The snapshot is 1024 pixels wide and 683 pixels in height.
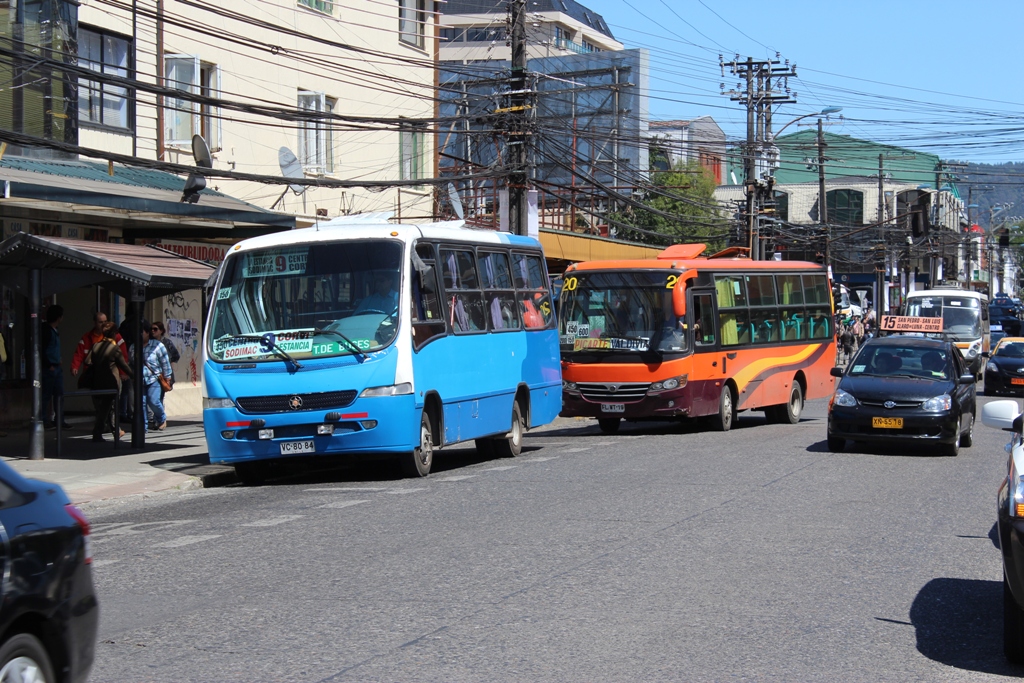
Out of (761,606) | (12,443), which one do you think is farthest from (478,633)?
(12,443)

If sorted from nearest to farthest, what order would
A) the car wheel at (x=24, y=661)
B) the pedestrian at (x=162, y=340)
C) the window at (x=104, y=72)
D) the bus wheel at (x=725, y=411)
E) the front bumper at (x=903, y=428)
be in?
1. the car wheel at (x=24, y=661)
2. the front bumper at (x=903, y=428)
3. the pedestrian at (x=162, y=340)
4. the bus wheel at (x=725, y=411)
5. the window at (x=104, y=72)

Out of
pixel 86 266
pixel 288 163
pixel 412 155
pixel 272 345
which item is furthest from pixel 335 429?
pixel 412 155

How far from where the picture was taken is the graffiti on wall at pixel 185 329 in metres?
24.4

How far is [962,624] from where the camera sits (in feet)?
24.0

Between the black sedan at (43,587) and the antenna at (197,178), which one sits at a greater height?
the antenna at (197,178)

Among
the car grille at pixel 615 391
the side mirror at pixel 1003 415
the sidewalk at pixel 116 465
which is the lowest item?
the sidewalk at pixel 116 465

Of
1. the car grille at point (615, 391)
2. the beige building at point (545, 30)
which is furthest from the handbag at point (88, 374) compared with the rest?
the beige building at point (545, 30)

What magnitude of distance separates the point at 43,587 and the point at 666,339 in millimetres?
16812

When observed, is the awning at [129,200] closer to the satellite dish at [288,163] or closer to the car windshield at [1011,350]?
the satellite dish at [288,163]

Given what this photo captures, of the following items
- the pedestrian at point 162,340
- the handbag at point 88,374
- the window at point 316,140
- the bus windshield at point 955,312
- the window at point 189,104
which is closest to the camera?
the handbag at point 88,374

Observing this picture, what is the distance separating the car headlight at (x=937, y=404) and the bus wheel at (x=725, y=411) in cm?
494

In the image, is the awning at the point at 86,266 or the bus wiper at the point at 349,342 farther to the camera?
the awning at the point at 86,266

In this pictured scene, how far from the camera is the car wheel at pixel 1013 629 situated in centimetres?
623

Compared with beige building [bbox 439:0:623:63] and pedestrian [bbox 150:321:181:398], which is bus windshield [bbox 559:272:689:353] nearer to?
pedestrian [bbox 150:321:181:398]
